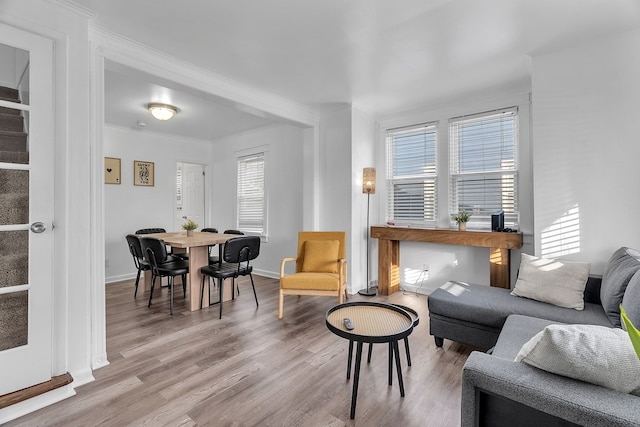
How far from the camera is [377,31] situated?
8.22 feet

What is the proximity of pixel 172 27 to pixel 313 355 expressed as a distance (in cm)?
285

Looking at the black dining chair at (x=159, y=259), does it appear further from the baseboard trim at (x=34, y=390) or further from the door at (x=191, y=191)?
the door at (x=191, y=191)

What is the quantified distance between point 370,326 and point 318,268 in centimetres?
185

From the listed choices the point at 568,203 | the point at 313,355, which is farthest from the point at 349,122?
the point at 313,355

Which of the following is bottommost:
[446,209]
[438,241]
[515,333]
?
[515,333]

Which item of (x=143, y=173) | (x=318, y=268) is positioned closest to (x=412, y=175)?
(x=318, y=268)

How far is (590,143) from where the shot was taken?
267cm

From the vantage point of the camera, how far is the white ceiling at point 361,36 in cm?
222

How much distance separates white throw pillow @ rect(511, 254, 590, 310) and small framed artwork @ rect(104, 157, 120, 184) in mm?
5750

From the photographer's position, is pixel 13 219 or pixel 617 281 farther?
pixel 617 281

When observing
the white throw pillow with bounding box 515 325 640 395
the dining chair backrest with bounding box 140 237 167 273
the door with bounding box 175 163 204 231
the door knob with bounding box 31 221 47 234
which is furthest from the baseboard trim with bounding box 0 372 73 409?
the door with bounding box 175 163 204 231

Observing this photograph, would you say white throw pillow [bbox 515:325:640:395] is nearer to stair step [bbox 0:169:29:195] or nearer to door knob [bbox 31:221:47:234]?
door knob [bbox 31:221:47:234]

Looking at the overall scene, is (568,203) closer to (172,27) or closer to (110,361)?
(172,27)

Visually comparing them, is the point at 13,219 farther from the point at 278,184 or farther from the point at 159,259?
the point at 278,184
